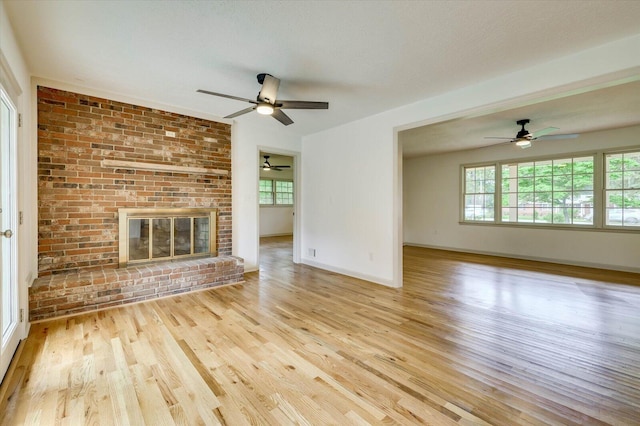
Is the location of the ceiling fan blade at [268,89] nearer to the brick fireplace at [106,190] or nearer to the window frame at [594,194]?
the brick fireplace at [106,190]


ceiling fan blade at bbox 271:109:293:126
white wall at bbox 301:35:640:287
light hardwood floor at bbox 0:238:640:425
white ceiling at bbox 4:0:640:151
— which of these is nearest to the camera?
light hardwood floor at bbox 0:238:640:425

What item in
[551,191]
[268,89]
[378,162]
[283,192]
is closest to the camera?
[268,89]

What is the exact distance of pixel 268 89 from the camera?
2.97 m

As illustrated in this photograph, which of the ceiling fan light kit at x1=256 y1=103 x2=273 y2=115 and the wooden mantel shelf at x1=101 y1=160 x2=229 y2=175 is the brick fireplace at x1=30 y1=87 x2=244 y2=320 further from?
the ceiling fan light kit at x1=256 y1=103 x2=273 y2=115

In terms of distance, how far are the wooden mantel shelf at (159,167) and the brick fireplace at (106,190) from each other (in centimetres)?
1

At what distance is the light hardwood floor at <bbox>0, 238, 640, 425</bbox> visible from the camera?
1655 mm

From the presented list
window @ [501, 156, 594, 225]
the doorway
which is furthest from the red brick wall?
window @ [501, 156, 594, 225]

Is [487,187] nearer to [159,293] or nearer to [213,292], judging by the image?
[213,292]

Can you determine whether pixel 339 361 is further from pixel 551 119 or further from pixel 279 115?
pixel 551 119

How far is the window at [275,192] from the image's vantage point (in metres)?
10.1

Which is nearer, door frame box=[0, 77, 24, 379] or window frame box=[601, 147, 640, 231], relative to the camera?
Answer: door frame box=[0, 77, 24, 379]

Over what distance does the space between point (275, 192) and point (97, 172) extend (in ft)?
22.8

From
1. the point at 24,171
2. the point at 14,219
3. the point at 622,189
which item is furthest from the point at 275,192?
the point at 622,189

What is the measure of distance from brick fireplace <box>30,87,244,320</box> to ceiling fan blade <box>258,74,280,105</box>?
6.37ft
